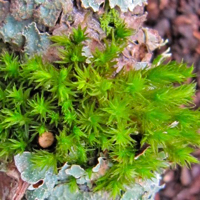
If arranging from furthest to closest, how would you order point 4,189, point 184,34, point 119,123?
1. point 184,34
2. point 4,189
3. point 119,123

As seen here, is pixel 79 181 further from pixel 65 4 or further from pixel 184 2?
pixel 184 2

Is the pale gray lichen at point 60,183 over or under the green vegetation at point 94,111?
under

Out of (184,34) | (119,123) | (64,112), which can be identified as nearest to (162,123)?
(119,123)

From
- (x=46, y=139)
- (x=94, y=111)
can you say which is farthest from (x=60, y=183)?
(x=94, y=111)

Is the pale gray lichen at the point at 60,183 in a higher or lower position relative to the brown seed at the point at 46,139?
lower
